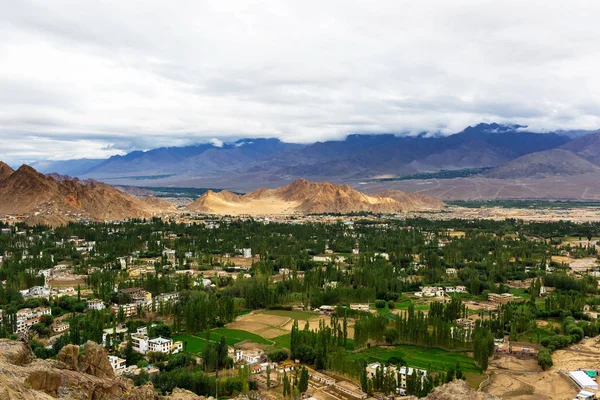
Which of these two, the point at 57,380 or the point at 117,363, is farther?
the point at 117,363

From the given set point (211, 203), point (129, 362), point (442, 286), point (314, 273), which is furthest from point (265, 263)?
point (211, 203)

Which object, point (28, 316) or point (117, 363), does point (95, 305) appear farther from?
point (117, 363)

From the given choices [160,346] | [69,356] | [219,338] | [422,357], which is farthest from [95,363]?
[422,357]

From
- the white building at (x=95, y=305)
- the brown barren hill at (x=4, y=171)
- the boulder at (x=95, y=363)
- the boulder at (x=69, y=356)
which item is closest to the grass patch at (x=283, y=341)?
the white building at (x=95, y=305)

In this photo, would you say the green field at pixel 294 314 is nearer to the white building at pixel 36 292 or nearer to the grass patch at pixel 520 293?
the white building at pixel 36 292

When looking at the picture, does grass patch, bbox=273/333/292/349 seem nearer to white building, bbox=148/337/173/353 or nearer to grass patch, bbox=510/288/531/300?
white building, bbox=148/337/173/353

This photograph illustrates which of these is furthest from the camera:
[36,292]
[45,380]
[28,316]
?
[36,292]

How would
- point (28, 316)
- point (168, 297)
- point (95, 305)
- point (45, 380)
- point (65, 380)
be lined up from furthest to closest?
point (168, 297), point (95, 305), point (28, 316), point (65, 380), point (45, 380)
